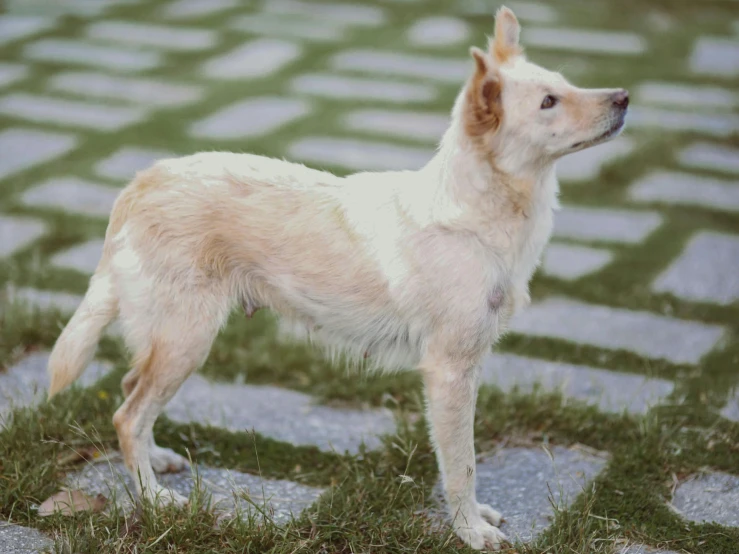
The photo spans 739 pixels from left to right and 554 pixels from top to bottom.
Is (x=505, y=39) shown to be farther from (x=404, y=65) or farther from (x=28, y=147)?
(x=404, y=65)

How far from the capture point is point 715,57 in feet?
23.8

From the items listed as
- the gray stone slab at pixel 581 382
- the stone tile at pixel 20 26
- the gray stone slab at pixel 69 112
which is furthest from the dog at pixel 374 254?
the stone tile at pixel 20 26

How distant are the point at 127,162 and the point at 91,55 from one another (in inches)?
79.3

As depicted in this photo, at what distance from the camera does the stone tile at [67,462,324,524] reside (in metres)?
2.96

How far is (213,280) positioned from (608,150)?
11.4 feet

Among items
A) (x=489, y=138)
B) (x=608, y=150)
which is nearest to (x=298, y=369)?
(x=489, y=138)

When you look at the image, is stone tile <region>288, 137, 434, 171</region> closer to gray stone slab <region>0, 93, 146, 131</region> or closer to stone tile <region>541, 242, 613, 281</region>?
stone tile <region>541, 242, 613, 281</region>

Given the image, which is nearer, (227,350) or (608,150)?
(227,350)

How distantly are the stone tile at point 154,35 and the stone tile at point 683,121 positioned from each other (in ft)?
10.2

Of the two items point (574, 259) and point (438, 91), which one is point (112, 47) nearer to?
point (438, 91)

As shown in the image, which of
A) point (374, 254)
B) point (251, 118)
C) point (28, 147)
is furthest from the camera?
point (251, 118)

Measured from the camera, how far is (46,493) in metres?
2.98

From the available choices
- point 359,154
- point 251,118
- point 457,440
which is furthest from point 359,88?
point 457,440

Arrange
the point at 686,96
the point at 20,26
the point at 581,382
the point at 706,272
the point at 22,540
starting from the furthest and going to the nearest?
the point at 20,26 < the point at 686,96 < the point at 706,272 < the point at 581,382 < the point at 22,540
